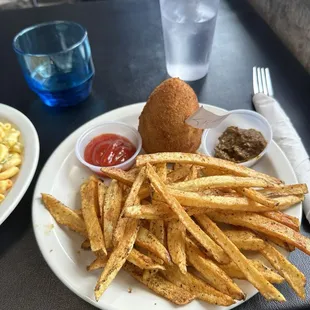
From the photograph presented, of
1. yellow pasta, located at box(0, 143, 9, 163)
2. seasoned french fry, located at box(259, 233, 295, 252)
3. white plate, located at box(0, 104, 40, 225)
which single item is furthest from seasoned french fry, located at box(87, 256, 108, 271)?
yellow pasta, located at box(0, 143, 9, 163)

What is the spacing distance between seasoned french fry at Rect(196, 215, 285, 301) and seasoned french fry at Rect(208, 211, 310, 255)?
54 millimetres

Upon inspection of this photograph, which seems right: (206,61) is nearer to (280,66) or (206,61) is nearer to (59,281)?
(280,66)

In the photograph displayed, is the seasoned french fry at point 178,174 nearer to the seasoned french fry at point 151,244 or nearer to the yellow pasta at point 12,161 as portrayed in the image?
the seasoned french fry at point 151,244

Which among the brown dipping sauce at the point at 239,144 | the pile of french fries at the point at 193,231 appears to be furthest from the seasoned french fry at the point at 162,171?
the brown dipping sauce at the point at 239,144

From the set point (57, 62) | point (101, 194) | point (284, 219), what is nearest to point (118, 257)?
point (101, 194)

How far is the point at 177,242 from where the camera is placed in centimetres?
100

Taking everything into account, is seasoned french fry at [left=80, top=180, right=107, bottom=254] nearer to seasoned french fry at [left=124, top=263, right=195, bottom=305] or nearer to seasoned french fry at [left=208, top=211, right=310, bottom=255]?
seasoned french fry at [left=124, top=263, right=195, bottom=305]

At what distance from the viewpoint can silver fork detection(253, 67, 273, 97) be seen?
168cm

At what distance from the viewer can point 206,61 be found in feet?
5.89

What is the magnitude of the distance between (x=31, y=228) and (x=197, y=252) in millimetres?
577

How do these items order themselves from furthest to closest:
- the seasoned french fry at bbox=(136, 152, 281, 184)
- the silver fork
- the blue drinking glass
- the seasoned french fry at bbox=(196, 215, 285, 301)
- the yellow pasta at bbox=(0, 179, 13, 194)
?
the silver fork
the blue drinking glass
the yellow pasta at bbox=(0, 179, 13, 194)
the seasoned french fry at bbox=(136, 152, 281, 184)
the seasoned french fry at bbox=(196, 215, 285, 301)

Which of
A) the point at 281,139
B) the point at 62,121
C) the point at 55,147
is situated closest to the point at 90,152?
the point at 55,147

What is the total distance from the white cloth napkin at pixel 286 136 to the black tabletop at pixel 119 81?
0.22 feet

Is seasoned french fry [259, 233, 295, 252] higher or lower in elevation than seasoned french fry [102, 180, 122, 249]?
lower
